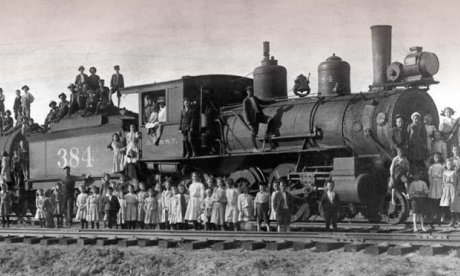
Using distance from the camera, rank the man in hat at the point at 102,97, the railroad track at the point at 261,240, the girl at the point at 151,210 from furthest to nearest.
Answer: the man in hat at the point at 102,97
the girl at the point at 151,210
the railroad track at the point at 261,240

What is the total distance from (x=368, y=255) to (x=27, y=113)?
14.8m

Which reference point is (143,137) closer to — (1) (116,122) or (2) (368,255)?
(1) (116,122)

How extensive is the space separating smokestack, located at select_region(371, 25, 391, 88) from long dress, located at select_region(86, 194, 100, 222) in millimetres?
6344

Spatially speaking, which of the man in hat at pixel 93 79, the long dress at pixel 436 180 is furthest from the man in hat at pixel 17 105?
the long dress at pixel 436 180

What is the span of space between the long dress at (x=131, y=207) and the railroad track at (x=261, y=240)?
1641mm

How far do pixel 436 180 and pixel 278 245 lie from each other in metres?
3.56

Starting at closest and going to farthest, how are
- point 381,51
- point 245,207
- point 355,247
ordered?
point 355,247
point 245,207
point 381,51

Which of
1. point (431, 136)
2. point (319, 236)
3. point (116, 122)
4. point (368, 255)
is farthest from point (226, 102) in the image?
point (368, 255)

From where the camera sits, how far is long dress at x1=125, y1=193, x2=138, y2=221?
13.5 m

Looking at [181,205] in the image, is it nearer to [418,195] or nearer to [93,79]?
[418,195]

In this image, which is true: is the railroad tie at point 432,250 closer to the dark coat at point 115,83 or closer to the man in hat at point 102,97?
the man in hat at point 102,97

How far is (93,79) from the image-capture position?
1728 centimetres

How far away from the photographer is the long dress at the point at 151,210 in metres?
13.4

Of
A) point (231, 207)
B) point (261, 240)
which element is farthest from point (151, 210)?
point (261, 240)
